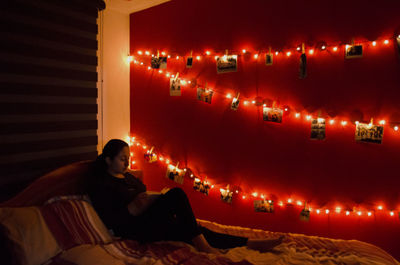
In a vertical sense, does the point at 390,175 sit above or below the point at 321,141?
below

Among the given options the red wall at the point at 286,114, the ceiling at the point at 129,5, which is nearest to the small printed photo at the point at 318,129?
the red wall at the point at 286,114

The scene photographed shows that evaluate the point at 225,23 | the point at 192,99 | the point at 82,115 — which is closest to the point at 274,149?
the point at 192,99

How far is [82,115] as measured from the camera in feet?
8.36

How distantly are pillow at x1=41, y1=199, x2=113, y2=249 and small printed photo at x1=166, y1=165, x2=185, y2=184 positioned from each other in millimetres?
1394

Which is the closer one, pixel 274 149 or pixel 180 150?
pixel 274 149

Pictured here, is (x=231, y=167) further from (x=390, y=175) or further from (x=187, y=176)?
(x=390, y=175)

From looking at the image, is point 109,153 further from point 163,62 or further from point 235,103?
point 163,62

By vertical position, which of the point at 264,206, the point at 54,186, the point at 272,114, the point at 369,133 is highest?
the point at 272,114

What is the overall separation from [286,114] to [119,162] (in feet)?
5.01

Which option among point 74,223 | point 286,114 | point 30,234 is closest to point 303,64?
point 286,114

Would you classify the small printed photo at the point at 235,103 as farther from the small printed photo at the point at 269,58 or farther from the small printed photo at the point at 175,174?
the small printed photo at the point at 175,174

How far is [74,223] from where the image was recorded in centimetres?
182

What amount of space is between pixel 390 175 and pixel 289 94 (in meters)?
1.03

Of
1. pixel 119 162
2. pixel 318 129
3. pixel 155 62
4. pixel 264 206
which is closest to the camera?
pixel 119 162
